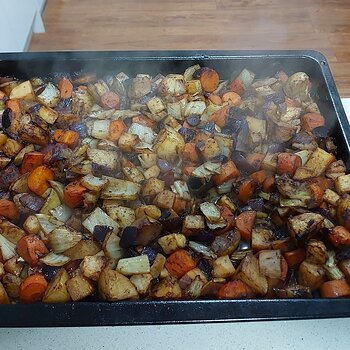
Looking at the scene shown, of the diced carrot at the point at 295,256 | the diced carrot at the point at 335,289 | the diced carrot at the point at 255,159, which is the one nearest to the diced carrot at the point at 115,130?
the diced carrot at the point at 255,159

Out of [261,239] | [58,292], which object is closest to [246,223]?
[261,239]

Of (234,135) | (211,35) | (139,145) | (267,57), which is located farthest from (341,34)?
A: (139,145)

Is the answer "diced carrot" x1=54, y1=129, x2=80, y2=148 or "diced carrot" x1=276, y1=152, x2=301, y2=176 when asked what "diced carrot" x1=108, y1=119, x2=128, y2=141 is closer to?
"diced carrot" x1=54, y1=129, x2=80, y2=148

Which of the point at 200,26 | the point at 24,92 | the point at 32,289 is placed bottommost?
the point at 200,26

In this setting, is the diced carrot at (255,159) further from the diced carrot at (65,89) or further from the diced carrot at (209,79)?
the diced carrot at (65,89)

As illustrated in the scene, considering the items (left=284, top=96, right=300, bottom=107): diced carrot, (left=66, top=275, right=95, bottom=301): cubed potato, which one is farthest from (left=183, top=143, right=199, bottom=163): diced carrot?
(left=66, top=275, right=95, bottom=301): cubed potato

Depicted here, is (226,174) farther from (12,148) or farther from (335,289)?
(12,148)
